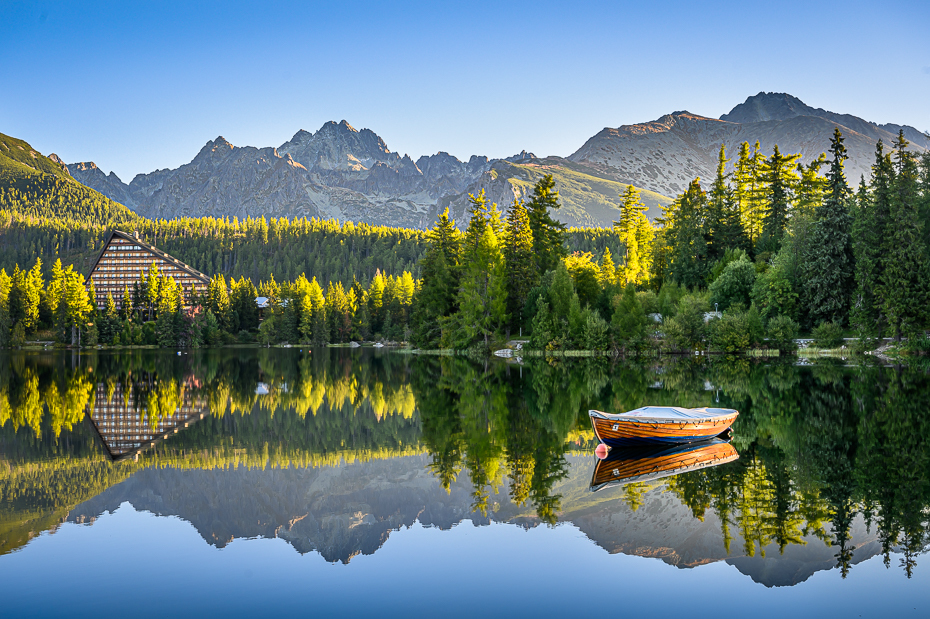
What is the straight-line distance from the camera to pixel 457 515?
1395 centimetres

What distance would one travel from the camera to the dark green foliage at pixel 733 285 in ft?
221

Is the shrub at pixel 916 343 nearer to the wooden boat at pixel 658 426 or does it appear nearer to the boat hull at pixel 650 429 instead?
the wooden boat at pixel 658 426

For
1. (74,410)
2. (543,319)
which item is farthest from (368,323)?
(74,410)

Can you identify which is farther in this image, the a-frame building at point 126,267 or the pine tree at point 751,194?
the a-frame building at point 126,267

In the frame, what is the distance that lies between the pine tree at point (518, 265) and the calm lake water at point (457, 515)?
46544 mm

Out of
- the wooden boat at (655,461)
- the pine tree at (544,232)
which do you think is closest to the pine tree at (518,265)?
the pine tree at (544,232)

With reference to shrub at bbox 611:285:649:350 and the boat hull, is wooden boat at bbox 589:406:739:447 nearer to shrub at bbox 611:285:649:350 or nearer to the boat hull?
the boat hull

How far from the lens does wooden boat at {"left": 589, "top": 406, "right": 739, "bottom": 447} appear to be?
19.2m

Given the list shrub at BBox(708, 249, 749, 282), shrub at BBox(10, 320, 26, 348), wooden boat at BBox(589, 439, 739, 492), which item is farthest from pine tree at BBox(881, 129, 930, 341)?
shrub at BBox(10, 320, 26, 348)

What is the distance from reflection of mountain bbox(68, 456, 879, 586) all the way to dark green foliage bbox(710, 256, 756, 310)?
54319mm

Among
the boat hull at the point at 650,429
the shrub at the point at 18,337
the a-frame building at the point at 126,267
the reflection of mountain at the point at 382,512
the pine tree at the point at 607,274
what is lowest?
the shrub at the point at 18,337

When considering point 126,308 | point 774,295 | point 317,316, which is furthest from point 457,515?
point 126,308

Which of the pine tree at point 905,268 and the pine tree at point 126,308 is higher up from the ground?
the pine tree at point 905,268

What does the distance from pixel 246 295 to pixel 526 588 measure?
13090 centimetres
